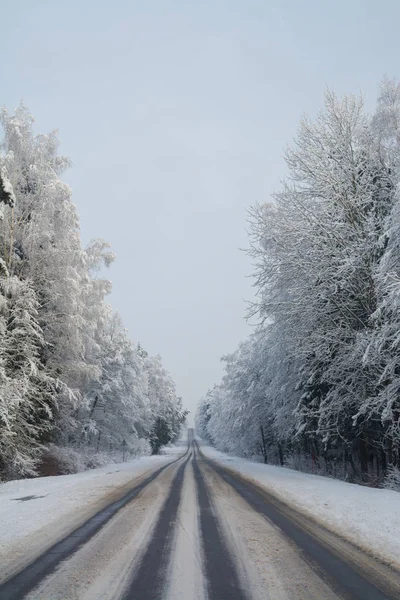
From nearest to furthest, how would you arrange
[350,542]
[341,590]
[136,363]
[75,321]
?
[341,590] < [350,542] < [75,321] < [136,363]

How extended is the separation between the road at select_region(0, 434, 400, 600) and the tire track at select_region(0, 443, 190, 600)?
0.04 feet

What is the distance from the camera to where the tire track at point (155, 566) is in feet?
13.3

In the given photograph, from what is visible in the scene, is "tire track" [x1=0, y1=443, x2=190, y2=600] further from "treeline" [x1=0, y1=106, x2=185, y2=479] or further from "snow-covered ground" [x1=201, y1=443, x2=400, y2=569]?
"treeline" [x1=0, y1=106, x2=185, y2=479]

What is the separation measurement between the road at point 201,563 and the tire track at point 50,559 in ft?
0.04

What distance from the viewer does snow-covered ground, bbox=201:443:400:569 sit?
6000 millimetres

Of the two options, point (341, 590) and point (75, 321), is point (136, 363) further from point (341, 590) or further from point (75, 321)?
point (341, 590)

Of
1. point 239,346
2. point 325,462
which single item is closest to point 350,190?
point 325,462

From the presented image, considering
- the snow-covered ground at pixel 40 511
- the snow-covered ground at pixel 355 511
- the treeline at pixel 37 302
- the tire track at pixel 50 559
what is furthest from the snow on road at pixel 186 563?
the treeline at pixel 37 302

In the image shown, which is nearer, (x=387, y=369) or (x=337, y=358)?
(x=387, y=369)

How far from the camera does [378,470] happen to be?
Answer: 691 inches

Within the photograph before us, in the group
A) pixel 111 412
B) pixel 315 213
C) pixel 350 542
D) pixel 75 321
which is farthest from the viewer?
pixel 111 412

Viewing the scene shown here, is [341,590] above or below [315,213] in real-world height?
below

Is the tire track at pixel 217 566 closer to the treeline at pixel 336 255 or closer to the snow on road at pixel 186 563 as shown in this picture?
the snow on road at pixel 186 563

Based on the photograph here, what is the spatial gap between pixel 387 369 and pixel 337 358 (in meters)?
2.62
